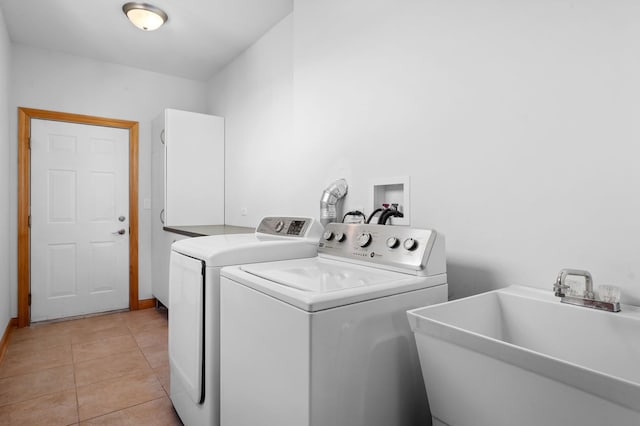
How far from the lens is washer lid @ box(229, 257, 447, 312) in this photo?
1022mm

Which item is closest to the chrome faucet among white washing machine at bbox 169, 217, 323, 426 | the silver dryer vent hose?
white washing machine at bbox 169, 217, 323, 426

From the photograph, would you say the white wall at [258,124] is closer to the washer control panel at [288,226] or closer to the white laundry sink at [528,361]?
the washer control panel at [288,226]

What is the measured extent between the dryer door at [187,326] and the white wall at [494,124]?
93 centimetres

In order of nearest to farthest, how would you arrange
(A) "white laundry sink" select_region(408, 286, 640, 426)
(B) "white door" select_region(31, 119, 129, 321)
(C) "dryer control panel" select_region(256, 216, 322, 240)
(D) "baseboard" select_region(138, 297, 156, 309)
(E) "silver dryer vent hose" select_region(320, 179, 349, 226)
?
(A) "white laundry sink" select_region(408, 286, 640, 426)
(C) "dryer control panel" select_region(256, 216, 322, 240)
(E) "silver dryer vent hose" select_region(320, 179, 349, 226)
(B) "white door" select_region(31, 119, 129, 321)
(D) "baseboard" select_region(138, 297, 156, 309)

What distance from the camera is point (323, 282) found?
118cm

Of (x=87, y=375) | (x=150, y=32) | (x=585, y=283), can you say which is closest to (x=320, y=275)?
(x=585, y=283)

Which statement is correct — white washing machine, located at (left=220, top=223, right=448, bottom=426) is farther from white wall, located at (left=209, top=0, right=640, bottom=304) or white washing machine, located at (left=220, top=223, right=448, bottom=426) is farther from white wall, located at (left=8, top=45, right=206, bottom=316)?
white wall, located at (left=8, top=45, right=206, bottom=316)

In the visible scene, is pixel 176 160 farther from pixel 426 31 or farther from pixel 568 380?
pixel 568 380

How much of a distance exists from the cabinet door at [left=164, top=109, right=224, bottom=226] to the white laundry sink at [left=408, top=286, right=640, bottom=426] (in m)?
3.02

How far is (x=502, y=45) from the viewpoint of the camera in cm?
138

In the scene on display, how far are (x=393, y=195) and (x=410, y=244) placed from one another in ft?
Answer: 1.82

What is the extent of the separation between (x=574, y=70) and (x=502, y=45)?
289mm

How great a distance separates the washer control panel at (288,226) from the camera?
183 cm

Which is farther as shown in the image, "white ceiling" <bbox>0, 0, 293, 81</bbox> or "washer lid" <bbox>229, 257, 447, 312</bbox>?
"white ceiling" <bbox>0, 0, 293, 81</bbox>
